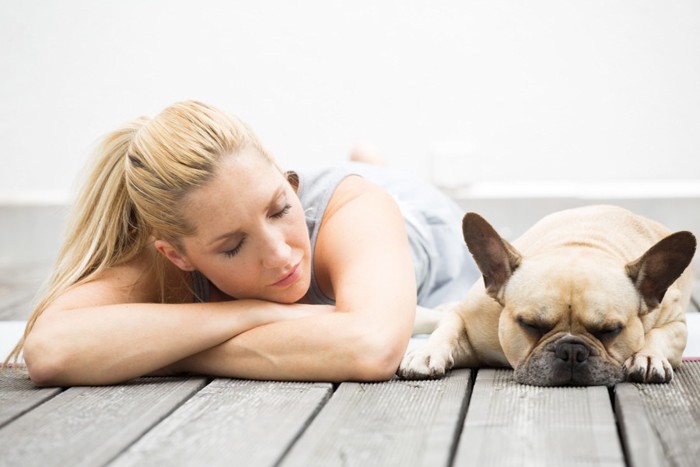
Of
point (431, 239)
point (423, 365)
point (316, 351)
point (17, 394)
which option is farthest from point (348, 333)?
point (431, 239)

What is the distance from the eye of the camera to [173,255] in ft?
8.00

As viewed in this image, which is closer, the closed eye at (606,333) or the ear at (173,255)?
the closed eye at (606,333)

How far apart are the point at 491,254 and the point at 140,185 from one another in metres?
0.84

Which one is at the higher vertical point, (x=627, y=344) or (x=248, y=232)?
(x=248, y=232)

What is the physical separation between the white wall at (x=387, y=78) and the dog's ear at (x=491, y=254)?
3935 mm

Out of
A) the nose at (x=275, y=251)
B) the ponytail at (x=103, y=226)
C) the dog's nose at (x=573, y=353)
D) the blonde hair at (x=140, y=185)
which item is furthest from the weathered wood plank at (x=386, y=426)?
the ponytail at (x=103, y=226)

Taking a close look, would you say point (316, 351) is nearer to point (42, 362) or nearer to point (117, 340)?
point (117, 340)

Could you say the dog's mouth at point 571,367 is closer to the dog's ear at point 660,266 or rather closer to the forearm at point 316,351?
the dog's ear at point 660,266

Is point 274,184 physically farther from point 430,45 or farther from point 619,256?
point 430,45

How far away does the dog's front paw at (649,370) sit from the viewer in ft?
7.16

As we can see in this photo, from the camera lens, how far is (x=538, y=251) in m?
2.64

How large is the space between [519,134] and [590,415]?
15.9 ft

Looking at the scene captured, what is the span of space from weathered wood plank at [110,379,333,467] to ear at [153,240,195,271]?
0.32 meters

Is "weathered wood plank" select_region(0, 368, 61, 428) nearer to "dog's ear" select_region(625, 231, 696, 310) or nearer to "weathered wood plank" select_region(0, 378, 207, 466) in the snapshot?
"weathered wood plank" select_region(0, 378, 207, 466)
